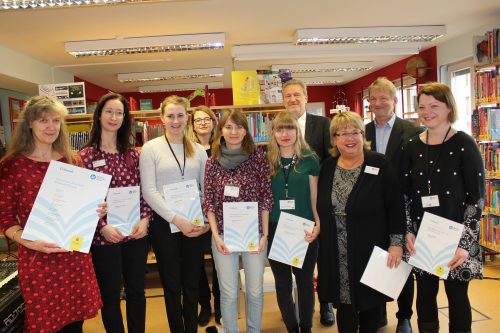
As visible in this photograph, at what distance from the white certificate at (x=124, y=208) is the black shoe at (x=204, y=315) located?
4.39 feet

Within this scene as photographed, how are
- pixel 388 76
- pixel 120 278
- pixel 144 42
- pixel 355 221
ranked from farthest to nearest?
1. pixel 388 76
2. pixel 144 42
3. pixel 120 278
4. pixel 355 221

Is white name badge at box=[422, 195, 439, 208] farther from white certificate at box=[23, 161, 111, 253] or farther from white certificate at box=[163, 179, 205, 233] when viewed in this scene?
white certificate at box=[23, 161, 111, 253]

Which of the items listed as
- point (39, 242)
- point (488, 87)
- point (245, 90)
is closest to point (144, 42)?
point (245, 90)

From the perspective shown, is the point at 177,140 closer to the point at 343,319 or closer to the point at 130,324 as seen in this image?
the point at 130,324

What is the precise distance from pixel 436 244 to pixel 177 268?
1.57 metres

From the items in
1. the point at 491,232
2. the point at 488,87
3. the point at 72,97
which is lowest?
the point at 491,232

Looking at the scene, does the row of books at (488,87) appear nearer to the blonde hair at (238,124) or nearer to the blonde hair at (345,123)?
the blonde hair at (345,123)

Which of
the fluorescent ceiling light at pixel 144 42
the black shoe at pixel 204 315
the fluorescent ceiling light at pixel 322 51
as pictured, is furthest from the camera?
the fluorescent ceiling light at pixel 322 51

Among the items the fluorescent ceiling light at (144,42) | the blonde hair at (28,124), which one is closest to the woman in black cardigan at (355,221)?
the blonde hair at (28,124)

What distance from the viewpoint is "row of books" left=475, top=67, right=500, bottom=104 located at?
177 inches

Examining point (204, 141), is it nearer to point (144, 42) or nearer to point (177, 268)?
point (177, 268)

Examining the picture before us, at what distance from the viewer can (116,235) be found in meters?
2.17

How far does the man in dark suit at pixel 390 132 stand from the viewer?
2766 mm

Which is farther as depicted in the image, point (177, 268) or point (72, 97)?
point (72, 97)
